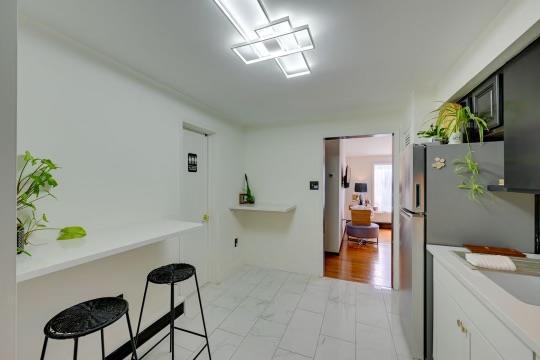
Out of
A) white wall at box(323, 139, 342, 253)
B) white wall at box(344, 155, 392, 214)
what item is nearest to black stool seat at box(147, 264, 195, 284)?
white wall at box(323, 139, 342, 253)

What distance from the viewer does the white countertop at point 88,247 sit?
0.92 meters

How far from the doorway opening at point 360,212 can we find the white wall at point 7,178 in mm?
2991

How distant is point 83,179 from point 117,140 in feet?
1.24

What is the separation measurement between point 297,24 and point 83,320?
6.29 ft

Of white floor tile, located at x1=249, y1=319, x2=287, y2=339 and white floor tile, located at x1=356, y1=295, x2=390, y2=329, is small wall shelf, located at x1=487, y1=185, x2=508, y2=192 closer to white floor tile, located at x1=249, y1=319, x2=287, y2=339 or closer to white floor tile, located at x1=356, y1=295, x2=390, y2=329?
white floor tile, located at x1=356, y1=295, x2=390, y2=329

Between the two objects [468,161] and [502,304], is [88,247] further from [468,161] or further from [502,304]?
[468,161]

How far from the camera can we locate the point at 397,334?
193 centimetres

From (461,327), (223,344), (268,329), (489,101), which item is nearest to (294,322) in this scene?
(268,329)

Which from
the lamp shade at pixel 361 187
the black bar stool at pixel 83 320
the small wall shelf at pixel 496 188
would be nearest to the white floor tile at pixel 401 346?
the small wall shelf at pixel 496 188

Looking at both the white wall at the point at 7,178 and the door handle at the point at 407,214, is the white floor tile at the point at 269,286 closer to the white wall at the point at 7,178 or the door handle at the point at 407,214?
the door handle at the point at 407,214

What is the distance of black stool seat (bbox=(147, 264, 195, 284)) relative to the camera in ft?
4.90

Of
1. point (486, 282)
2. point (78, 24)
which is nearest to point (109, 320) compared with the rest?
point (78, 24)

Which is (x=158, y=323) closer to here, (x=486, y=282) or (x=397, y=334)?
(x=397, y=334)

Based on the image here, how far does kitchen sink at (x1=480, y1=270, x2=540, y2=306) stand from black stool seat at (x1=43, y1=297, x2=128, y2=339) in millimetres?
1984
